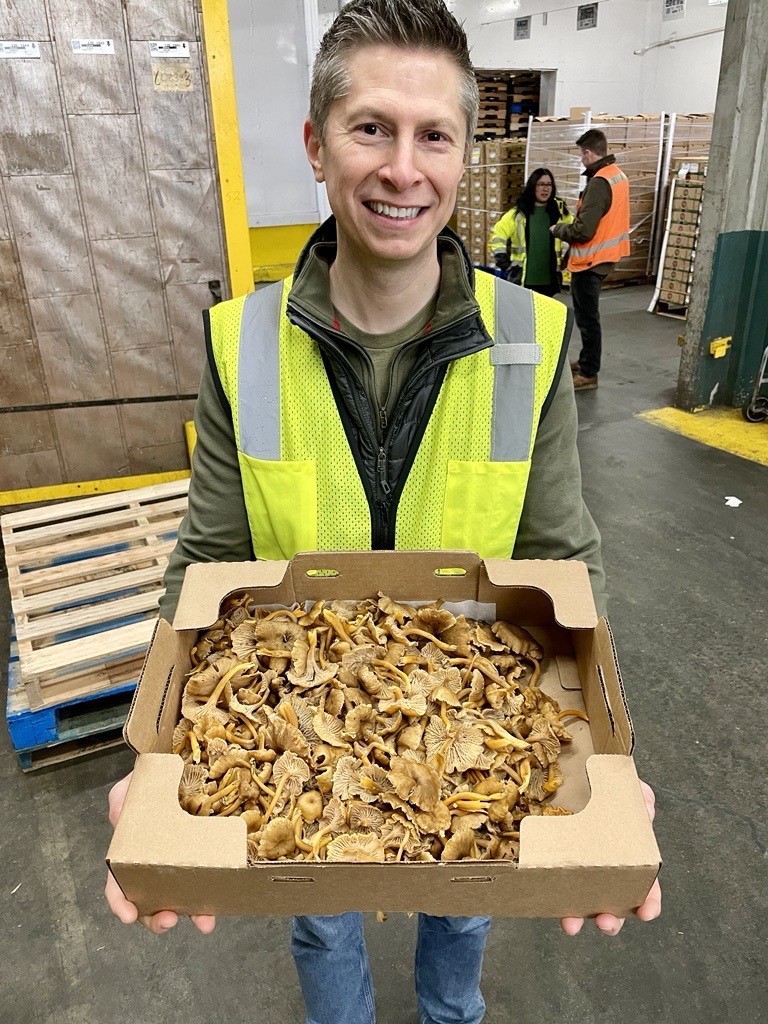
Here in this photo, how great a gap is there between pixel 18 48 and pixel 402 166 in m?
2.98

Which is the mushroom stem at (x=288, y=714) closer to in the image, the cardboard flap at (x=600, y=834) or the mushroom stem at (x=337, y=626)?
the mushroom stem at (x=337, y=626)

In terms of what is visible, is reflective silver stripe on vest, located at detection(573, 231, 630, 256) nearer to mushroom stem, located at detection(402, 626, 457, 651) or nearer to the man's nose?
the man's nose

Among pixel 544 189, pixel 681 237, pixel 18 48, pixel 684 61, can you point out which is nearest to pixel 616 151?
pixel 681 237

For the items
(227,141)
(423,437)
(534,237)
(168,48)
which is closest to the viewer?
(423,437)

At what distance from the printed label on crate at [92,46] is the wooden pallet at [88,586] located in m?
2.05

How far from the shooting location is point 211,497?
5.38ft

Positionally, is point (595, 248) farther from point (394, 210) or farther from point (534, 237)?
point (394, 210)

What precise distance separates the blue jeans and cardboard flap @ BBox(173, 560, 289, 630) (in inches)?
32.5

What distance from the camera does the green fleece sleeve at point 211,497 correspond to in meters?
1.60

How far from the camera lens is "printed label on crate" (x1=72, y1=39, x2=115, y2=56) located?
11.0 ft

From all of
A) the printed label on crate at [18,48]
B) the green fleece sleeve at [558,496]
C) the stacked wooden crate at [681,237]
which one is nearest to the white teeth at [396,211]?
the green fleece sleeve at [558,496]

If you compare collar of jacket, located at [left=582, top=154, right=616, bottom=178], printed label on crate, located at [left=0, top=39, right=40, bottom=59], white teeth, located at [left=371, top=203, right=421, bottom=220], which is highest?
printed label on crate, located at [left=0, top=39, right=40, bottom=59]

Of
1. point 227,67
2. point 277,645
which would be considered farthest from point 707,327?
point 277,645

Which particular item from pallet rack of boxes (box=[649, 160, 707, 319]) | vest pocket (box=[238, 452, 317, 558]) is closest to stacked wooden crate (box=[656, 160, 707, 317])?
pallet rack of boxes (box=[649, 160, 707, 319])
